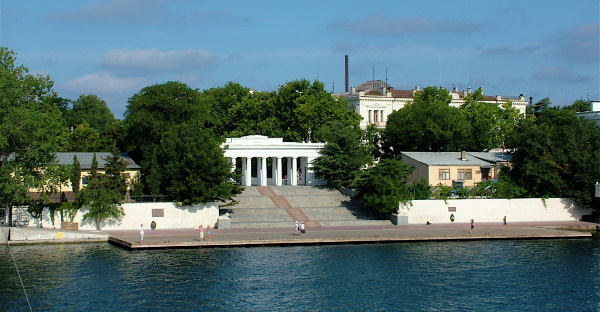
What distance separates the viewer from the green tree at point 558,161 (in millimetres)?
62969

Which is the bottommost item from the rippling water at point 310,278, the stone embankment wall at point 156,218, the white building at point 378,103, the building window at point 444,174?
the rippling water at point 310,278

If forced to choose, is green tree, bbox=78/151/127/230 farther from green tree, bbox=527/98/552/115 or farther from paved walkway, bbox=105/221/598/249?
green tree, bbox=527/98/552/115

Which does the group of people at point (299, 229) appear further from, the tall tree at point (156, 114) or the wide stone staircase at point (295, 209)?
the tall tree at point (156, 114)

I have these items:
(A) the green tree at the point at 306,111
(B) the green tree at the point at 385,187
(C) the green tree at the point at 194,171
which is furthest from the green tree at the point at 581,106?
(C) the green tree at the point at 194,171

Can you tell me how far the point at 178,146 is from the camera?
59.4 m

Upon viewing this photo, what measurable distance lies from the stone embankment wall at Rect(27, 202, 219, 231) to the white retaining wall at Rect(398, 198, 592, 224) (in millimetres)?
15202

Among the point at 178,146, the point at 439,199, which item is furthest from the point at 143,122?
the point at 439,199

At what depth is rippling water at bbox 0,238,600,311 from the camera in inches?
1390

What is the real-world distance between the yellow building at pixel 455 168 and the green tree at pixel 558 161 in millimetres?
3418

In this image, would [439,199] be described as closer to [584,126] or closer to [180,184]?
[584,126]

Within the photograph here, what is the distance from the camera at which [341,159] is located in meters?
71.6

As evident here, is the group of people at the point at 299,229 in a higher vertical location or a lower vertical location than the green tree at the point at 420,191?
lower

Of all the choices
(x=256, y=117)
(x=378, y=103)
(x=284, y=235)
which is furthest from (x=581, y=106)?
(x=284, y=235)

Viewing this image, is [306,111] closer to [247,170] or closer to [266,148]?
[266,148]
